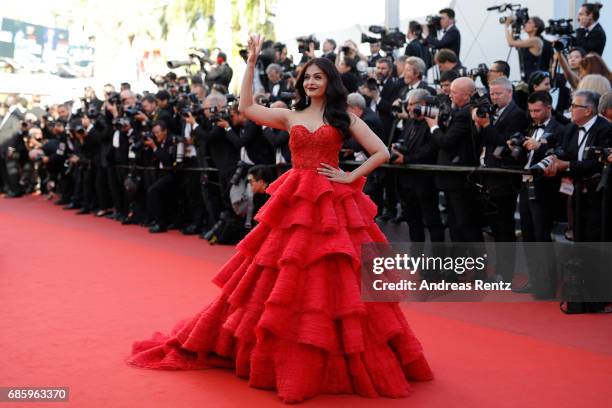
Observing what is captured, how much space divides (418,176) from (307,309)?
3645mm

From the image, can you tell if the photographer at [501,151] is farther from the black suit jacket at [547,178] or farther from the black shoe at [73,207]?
the black shoe at [73,207]

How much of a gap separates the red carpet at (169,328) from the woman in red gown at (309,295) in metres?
0.11

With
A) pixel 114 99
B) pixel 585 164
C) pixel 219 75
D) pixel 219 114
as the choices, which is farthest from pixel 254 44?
pixel 114 99

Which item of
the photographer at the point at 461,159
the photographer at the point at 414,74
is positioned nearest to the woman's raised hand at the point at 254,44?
the photographer at the point at 461,159

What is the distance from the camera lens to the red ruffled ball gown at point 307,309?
4594 mm

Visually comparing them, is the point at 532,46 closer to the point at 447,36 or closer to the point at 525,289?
the point at 447,36

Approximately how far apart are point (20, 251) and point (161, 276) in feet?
8.39

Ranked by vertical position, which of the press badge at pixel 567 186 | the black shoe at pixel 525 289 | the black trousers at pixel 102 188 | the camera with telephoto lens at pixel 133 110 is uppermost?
the camera with telephoto lens at pixel 133 110

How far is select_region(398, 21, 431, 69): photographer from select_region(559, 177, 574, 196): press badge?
4470 mm

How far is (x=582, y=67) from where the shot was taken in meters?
8.60

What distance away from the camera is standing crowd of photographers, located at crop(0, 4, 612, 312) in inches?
282

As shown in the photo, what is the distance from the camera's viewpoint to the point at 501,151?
732 cm

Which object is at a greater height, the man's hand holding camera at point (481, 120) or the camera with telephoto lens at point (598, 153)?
the man's hand holding camera at point (481, 120)

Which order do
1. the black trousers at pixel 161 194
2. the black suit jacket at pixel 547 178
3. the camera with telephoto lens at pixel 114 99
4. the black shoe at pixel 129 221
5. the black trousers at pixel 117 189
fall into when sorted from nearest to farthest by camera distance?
the black suit jacket at pixel 547 178 < the black trousers at pixel 161 194 < the black shoe at pixel 129 221 < the camera with telephoto lens at pixel 114 99 < the black trousers at pixel 117 189
